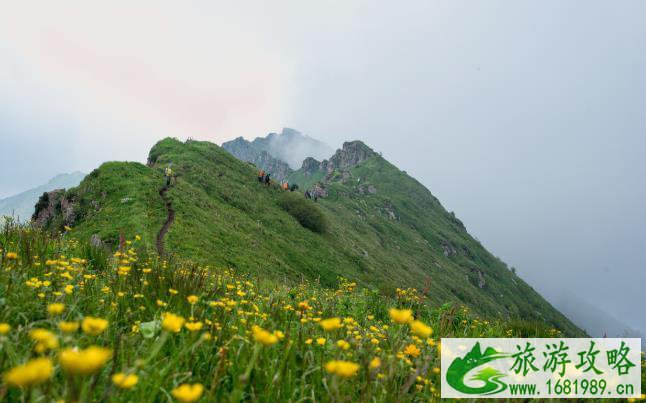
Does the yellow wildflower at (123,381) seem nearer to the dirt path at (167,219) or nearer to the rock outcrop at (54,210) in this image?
the dirt path at (167,219)

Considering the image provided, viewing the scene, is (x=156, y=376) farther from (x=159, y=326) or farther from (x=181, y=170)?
(x=181, y=170)

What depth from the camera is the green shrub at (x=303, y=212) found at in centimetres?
5125

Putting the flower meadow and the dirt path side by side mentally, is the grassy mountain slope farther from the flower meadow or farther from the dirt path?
the flower meadow

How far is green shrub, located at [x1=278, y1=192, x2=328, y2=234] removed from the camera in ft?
168

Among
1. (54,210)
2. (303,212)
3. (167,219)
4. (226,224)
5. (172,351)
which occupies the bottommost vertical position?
(172,351)

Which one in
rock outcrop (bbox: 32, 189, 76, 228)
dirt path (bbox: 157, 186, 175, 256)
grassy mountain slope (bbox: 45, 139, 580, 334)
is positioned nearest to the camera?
dirt path (bbox: 157, 186, 175, 256)

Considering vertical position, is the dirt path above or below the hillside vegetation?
above

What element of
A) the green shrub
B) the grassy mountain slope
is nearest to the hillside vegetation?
the grassy mountain slope

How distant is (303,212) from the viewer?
170ft

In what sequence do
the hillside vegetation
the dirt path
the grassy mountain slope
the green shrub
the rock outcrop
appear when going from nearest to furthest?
the hillside vegetation
the dirt path
the grassy mountain slope
the rock outcrop
the green shrub

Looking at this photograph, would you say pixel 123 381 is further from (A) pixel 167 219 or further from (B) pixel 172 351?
(A) pixel 167 219

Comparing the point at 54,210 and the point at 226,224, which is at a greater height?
the point at 226,224

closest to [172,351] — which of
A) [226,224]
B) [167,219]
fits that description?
[167,219]

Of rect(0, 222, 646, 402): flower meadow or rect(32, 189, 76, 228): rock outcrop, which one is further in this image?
rect(32, 189, 76, 228): rock outcrop
